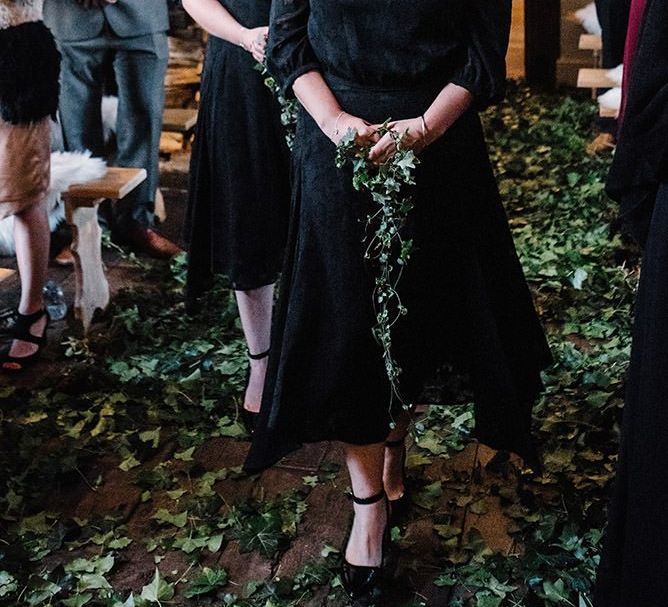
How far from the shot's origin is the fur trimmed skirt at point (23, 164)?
3395 millimetres

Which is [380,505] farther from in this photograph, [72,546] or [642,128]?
[642,128]

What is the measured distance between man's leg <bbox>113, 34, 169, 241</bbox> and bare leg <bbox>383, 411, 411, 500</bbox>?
2356 millimetres

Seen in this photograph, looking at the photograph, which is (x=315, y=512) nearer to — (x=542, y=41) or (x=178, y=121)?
(x=178, y=121)

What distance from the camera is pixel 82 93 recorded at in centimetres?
451

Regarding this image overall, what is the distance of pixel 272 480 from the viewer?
2908 millimetres

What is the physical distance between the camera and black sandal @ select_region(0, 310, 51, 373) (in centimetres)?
360

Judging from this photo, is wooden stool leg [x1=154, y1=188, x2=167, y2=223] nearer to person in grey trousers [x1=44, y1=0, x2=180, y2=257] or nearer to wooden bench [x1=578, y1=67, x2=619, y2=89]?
person in grey trousers [x1=44, y1=0, x2=180, y2=257]

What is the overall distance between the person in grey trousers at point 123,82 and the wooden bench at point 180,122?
1.67 m

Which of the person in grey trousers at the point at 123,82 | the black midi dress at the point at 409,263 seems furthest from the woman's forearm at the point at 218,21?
the person in grey trousers at the point at 123,82

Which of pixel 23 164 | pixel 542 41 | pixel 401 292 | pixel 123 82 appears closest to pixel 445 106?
pixel 401 292

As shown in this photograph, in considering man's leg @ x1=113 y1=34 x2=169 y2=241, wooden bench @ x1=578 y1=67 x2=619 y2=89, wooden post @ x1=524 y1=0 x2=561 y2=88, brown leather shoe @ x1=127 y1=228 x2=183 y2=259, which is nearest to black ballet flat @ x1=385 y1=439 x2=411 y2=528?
brown leather shoe @ x1=127 y1=228 x2=183 y2=259

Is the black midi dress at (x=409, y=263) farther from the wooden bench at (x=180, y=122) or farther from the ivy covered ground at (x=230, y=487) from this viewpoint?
the wooden bench at (x=180, y=122)

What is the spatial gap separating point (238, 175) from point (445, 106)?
92 centimetres

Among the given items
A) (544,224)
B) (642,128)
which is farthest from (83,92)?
(642,128)
